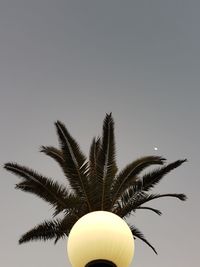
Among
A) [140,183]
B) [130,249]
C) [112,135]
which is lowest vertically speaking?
[130,249]

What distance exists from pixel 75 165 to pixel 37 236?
2.07 m

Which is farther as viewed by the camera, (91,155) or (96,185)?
(91,155)

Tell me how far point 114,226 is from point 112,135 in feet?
14.0

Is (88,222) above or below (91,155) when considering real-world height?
below

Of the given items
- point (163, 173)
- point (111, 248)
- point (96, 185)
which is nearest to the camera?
point (111, 248)

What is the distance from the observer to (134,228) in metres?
16.4

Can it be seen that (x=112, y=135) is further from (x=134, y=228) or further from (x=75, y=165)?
(x=134, y=228)

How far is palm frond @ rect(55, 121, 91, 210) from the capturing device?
50.3 ft

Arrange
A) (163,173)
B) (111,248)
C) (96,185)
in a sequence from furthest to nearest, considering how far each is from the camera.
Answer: (163,173) < (96,185) < (111,248)

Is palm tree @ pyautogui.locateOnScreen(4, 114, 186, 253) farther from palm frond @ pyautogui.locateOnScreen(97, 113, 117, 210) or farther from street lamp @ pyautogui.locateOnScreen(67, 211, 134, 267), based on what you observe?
street lamp @ pyautogui.locateOnScreen(67, 211, 134, 267)

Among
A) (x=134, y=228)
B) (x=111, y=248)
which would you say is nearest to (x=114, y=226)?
(x=111, y=248)

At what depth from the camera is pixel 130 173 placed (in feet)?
52.2

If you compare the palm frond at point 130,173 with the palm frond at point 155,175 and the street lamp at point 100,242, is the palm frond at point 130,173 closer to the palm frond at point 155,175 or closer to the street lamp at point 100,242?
the palm frond at point 155,175

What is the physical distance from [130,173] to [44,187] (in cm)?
210
